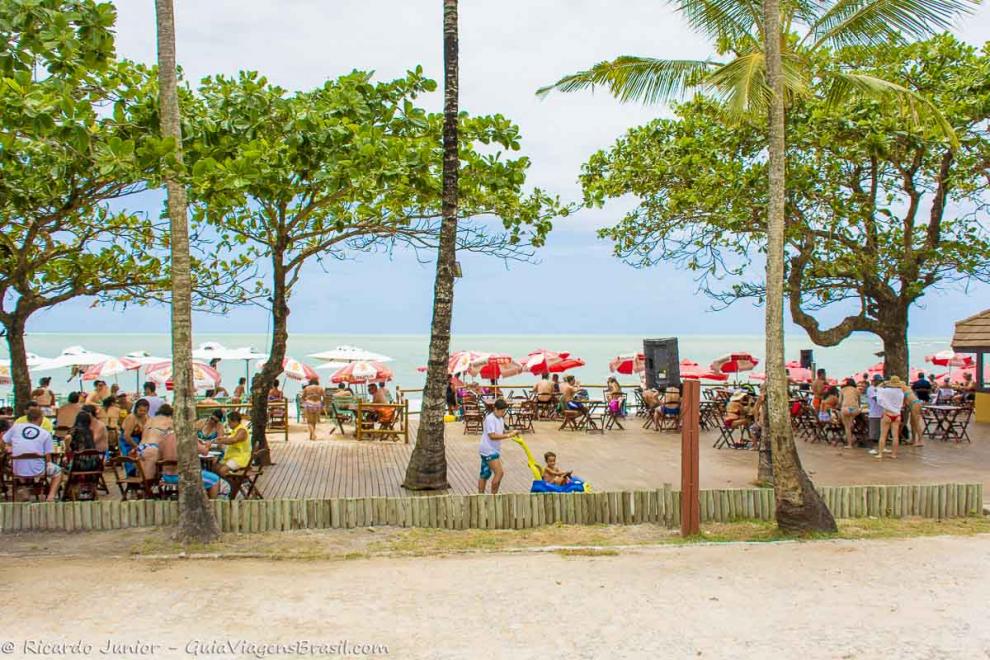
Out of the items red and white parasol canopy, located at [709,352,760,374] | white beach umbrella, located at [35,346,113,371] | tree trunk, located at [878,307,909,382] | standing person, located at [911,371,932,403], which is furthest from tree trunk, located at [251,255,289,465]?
standing person, located at [911,371,932,403]

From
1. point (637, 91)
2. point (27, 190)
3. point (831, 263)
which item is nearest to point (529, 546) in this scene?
point (637, 91)

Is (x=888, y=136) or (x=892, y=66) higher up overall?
(x=892, y=66)

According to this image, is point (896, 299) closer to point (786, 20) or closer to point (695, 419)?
point (786, 20)

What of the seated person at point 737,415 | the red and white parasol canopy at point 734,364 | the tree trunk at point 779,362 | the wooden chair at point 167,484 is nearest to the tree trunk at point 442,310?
the wooden chair at point 167,484

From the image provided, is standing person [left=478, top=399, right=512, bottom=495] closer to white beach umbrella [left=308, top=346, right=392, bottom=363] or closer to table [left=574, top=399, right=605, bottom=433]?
table [left=574, top=399, right=605, bottom=433]

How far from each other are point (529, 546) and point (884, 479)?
6609 millimetres

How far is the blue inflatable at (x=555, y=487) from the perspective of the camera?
10.3 m

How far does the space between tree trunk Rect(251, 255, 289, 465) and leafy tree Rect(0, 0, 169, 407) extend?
2.59 metres

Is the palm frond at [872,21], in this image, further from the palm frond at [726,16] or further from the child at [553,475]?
the child at [553,475]

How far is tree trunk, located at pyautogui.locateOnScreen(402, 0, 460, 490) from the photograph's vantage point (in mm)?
11250

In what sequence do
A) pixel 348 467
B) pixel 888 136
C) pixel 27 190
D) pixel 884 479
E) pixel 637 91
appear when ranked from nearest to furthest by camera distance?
pixel 637 91 → pixel 27 190 → pixel 884 479 → pixel 348 467 → pixel 888 136

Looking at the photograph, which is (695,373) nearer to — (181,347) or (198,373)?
(198,373)

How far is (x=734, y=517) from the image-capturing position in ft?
32.8

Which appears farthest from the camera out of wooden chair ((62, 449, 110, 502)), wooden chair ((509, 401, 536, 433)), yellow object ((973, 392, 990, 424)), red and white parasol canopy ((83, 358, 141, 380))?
red and white parasol canopy ((83, 358, 141, 380))
